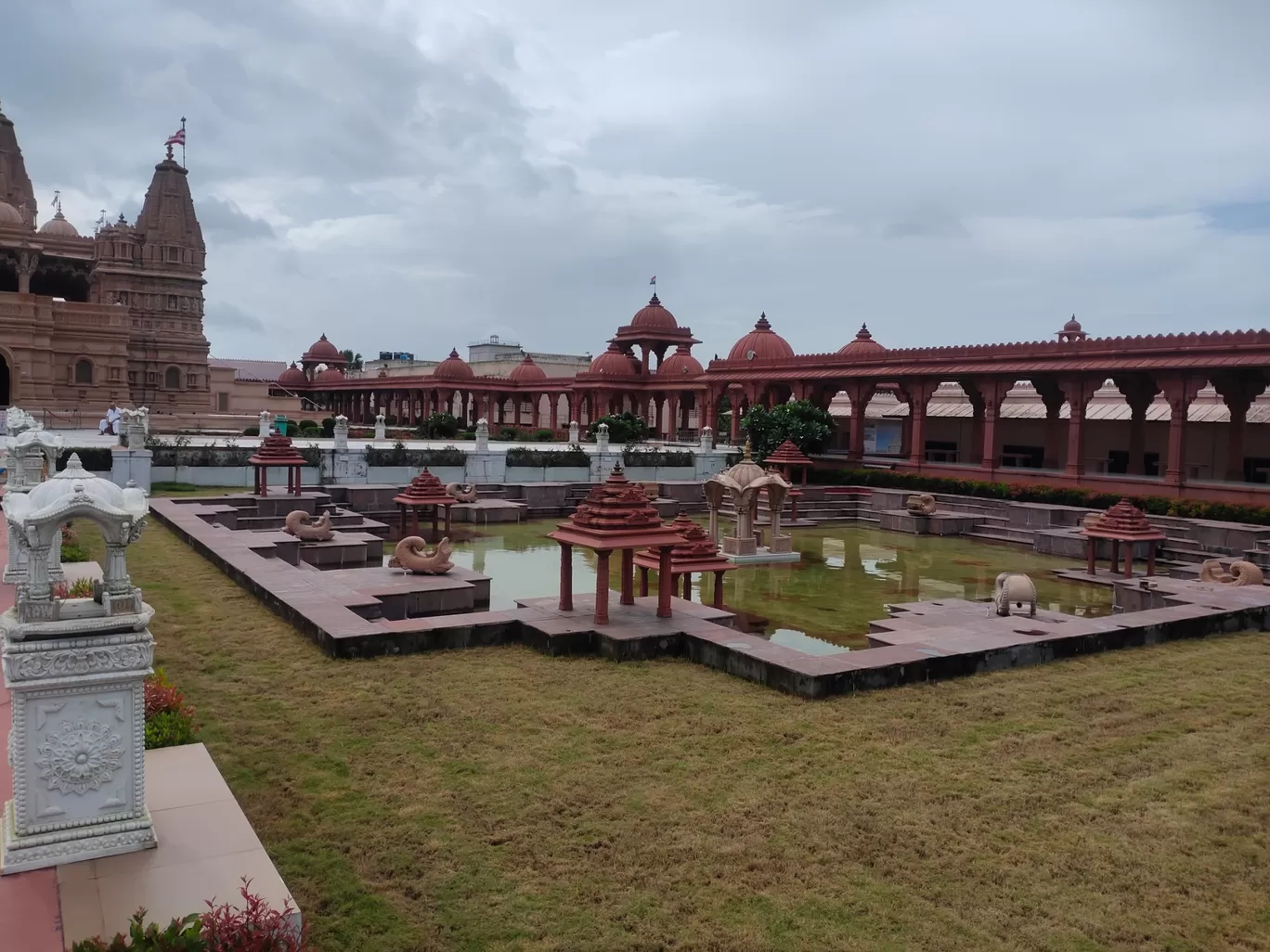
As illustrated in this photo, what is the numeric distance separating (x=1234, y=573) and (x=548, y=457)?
18.4 meters

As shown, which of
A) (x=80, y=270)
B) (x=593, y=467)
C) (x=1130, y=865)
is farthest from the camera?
(x=80, y=270)

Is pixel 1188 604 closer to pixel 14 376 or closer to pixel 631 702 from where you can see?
pixel 631 702

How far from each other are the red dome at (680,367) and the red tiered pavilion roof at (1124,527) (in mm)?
Result: 29012

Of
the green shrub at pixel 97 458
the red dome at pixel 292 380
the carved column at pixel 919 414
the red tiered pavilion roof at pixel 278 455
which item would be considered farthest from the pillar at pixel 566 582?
the red dome at pixel 292 380

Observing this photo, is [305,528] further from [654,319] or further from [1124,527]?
[654,319]

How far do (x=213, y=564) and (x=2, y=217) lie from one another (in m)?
40.7

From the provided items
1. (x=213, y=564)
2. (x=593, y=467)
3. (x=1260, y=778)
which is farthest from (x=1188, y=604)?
(x=593, y=467)

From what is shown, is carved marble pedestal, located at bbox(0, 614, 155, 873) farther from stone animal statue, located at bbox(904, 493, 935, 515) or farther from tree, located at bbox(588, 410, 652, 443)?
tree, located at bbox(588, 410, 652, 443)

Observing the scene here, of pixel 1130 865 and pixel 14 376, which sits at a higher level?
pixel 14 376

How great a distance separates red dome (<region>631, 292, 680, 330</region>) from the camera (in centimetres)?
4831

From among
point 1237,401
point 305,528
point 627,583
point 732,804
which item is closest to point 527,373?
point 1237,401

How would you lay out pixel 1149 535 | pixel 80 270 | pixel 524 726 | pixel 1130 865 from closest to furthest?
1. pixel 1130 865
2. pixel 524 726
3. pixel 1149 535
4. pixel 80 270

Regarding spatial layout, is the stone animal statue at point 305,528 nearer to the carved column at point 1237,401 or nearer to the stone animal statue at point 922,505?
the stone animal statue at point 922,505

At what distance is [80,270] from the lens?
5025cm
